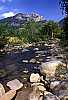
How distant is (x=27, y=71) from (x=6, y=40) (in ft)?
124

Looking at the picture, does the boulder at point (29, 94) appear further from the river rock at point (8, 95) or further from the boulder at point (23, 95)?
the river rock at point (8, 95)

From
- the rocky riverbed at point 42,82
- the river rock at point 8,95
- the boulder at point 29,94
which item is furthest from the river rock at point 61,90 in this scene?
the river rock at point 8,95

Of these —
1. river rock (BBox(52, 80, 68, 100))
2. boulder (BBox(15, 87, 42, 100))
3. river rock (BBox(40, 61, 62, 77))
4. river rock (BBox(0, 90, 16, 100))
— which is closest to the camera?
boulder (BBox(15, 87, 42, 100))

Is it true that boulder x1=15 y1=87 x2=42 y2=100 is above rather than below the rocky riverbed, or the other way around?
above

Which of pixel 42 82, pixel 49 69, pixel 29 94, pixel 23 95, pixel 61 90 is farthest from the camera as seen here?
pixel 49 69

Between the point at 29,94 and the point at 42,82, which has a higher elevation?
the point at 29,94

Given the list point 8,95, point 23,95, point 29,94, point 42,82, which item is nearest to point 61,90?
point 29,94

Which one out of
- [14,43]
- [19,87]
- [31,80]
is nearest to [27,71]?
[31,80]

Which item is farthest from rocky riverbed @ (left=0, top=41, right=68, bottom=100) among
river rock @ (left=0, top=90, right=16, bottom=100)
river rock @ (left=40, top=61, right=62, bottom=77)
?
river rock @ (left=0, top=90, right=16, bottom=100)

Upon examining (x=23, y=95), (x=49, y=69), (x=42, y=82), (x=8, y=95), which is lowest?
(x=42, y=82)

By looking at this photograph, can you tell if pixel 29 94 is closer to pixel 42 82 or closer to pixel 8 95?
pixel 8 95

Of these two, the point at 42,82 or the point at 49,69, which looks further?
the point at 49,69

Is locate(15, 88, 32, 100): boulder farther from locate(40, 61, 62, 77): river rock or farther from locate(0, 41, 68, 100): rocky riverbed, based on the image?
locate(40, 61, 62, 77): river rock

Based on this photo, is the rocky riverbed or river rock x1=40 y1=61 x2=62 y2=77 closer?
the rocky riverbed
